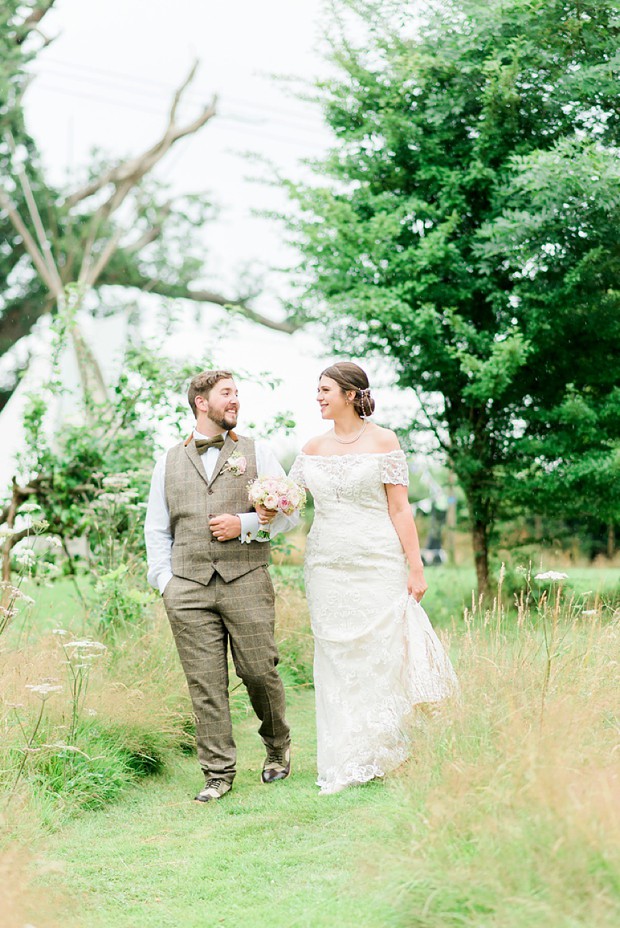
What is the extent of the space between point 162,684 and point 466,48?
6248mm

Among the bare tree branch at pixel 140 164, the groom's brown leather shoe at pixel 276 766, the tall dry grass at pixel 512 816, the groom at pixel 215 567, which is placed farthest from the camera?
the bare tree branch at pixel 140 164

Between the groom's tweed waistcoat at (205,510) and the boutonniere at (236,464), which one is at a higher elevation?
the boutonniere at (236,464)

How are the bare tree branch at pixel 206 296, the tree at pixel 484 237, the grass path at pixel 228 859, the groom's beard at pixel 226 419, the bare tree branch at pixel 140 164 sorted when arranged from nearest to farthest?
the grass path at pixel 228 859 < the groom's beard at pixel 226 419 < the tree at pixel 484 237 < the bare tree branch at pixel 140 164 < the bare tree branch at pixel 206 296

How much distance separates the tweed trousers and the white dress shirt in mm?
103

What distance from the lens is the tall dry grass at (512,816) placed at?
2852 mm

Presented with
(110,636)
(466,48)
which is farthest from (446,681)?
(466,48)

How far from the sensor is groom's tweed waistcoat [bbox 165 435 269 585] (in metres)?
5.17

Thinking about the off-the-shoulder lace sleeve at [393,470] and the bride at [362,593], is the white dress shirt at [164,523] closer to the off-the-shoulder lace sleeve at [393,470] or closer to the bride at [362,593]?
the bride at [362,593]

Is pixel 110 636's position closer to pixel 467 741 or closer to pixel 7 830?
pixel 7 830

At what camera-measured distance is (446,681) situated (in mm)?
4859

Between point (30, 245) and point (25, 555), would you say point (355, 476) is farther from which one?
point (30, 245)

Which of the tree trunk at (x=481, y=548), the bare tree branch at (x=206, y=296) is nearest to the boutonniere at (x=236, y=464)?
the tree trunk at (x=481, y=548)

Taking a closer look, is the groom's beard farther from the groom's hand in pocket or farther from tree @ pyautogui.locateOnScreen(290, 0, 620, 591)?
tree @ pyautogui.locateOnScreen(290, 0, 620, 591)

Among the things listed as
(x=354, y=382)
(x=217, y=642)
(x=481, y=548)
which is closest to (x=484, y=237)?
(x=481, y=548)
